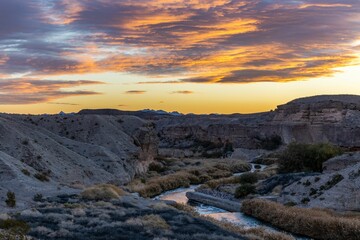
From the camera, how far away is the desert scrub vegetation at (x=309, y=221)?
2806 cm

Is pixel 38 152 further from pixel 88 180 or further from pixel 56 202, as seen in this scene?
pixel 56 202

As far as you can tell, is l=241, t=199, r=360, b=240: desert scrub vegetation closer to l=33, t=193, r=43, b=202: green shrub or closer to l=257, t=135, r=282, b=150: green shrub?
l=33, t=193, r=43, b=202: green shrub

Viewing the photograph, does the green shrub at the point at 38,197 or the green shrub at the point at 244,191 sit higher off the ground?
the green shrub at the point at 38,197

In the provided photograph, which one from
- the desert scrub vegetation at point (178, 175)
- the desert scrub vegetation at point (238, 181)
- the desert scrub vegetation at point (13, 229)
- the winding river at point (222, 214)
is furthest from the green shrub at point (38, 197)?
the desert scrub vegetation at point (238, 181)

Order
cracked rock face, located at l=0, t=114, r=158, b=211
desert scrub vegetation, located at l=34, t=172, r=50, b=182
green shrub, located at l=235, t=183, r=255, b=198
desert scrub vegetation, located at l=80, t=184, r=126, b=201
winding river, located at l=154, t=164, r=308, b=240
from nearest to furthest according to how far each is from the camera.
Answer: desert scrub vegetation, located at l=80, t=184, r=126, b=201, winding river, located at l=154, t=164, r=308, b=240, cracked rock face, located at l=0, t=114, r=158, b=211, desert scrub vegetation, located at l=34, t=172, r=50, b=182, green shrub, located at l=235, t=183, r=255, b=198

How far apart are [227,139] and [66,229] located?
317 feet

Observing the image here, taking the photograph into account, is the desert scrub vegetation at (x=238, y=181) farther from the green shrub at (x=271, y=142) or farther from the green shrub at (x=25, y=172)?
the green shrub at (x=271, y=142)

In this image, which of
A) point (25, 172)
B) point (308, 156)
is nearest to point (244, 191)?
point (308, 156)

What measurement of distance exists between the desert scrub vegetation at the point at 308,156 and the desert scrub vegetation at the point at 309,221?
61.3ft

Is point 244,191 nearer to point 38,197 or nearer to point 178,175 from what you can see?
point 178,175

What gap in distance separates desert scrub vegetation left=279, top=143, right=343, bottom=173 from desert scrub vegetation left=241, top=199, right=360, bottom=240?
18.7 meters

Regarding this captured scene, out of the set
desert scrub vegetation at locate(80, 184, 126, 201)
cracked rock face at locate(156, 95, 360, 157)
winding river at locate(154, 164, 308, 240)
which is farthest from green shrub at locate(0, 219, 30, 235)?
cracked rock face at locate(156, 95, 360, 157)

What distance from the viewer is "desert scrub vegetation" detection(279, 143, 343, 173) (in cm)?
5456

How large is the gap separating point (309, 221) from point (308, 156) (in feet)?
85.0
